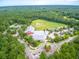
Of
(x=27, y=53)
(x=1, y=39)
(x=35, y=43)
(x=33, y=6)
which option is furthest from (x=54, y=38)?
(x=33, y=6)

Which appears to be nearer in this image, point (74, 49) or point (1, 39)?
point (74, 49)

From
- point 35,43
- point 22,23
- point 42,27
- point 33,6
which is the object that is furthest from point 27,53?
point 33,6

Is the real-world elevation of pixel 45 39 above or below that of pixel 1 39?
below

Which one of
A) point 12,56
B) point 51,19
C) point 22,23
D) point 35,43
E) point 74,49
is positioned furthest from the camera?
point 51,19

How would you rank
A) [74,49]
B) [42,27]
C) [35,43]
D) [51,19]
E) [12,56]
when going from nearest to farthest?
[12,56] → [74,49] → [35,43] → [42,27] → [51,19]

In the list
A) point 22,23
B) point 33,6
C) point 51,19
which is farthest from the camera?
point 33,6

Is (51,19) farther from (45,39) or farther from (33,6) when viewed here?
(33,6)

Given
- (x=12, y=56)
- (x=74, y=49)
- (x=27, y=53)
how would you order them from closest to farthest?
(x=12, y=56) < (x=74, y=49) < (x=27, y=53)

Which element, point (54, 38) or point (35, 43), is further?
point (54, 38)

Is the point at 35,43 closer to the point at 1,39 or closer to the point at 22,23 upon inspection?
the point at 1,39
